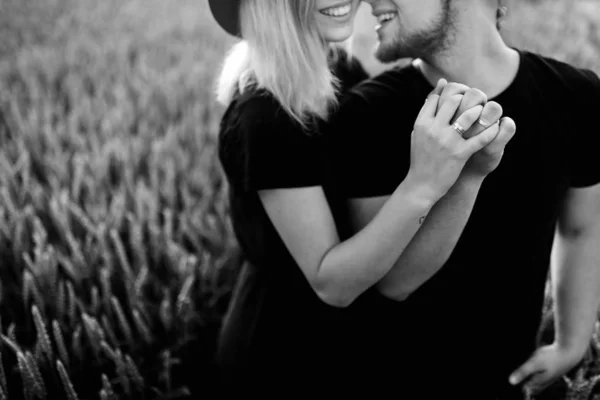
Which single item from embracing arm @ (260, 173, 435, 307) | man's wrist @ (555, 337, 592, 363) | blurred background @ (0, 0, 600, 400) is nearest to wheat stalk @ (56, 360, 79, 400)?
blurred background @ (0, 0, 600, 400)

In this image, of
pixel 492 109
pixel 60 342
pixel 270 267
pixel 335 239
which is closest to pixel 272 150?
pixel 335 239

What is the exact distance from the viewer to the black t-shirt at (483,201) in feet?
4.38

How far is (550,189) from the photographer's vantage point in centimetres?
136

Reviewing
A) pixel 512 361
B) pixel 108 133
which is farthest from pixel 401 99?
pixel 108 133

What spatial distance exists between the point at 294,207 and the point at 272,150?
5.5 inches

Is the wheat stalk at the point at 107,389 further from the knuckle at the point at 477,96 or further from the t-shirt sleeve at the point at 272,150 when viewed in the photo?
the knuckle at the point at 477,96

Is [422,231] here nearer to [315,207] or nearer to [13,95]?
[315,207]

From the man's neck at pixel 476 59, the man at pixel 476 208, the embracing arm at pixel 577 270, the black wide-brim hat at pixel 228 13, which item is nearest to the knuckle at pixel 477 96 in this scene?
the man at pixel 476 208

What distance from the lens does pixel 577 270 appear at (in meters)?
1.52

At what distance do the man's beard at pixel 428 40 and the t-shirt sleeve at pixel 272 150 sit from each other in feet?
1.07

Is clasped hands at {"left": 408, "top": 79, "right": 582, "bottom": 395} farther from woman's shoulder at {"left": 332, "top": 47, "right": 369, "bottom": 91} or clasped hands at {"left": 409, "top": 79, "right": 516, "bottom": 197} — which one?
woman's shoulder at {"left": 332, "top": 47, "right": 369, "bottom": 91}

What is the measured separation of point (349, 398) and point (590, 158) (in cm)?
89

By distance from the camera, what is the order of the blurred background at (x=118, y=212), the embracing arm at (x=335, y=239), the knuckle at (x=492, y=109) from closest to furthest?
1. the knuckle at (x=492, y=109)
2. the embracing arm at (x=335, y=239)
3. the blurred background at (x=118, y=212)

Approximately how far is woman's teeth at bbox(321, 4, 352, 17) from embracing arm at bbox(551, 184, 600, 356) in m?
0.75
